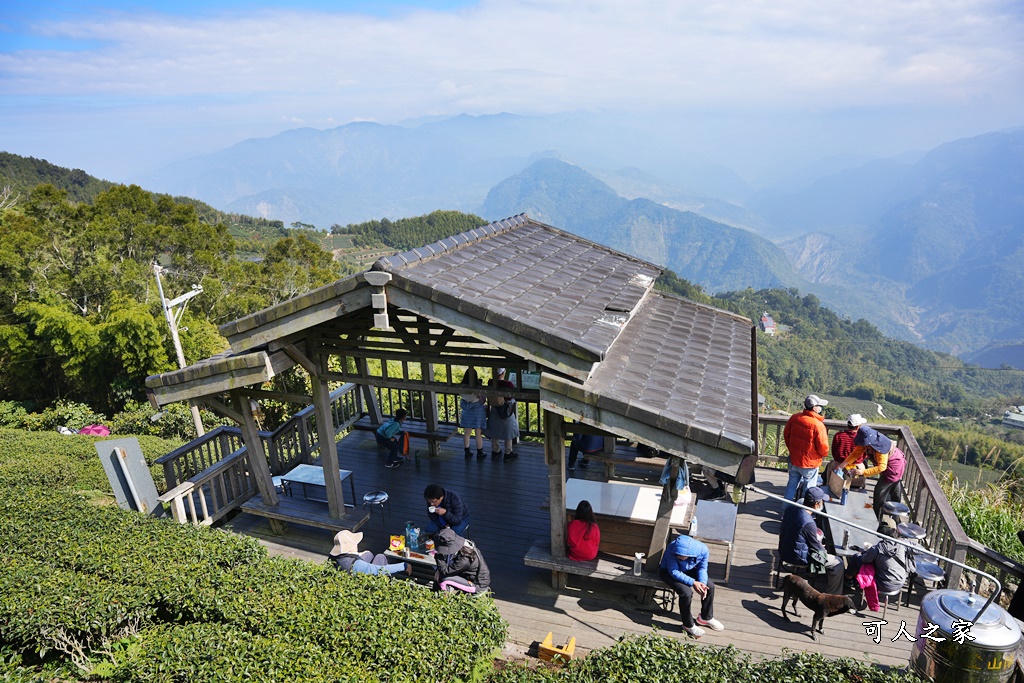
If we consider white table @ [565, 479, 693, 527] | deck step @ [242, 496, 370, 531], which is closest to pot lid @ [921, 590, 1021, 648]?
white table @ [565, 479, 693, 527]

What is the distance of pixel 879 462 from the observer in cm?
827

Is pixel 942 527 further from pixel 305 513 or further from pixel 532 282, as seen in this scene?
pixel 305 513

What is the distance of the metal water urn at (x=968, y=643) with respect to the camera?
5.05m

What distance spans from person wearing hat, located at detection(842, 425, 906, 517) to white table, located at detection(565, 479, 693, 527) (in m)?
2.38

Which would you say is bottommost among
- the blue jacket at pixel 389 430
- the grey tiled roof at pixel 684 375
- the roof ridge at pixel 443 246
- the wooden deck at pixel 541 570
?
the wooden deck at pixel 541 570

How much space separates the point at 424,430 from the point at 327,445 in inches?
120

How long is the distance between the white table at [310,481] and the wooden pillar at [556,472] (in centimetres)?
335

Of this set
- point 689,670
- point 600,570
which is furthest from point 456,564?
point 689,670

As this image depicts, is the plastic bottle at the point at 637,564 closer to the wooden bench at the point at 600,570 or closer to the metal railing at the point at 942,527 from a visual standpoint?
the wooden bench at the point at 600,570

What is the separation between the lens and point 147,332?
2550cm

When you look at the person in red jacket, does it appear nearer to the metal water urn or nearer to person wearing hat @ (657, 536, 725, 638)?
person wearing hat @ (657, 536, 725, 638)

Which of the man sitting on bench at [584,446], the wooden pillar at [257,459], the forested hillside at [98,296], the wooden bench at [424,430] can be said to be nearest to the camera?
the wooden pillar at [257,459]

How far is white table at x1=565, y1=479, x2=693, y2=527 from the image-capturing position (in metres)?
7.63

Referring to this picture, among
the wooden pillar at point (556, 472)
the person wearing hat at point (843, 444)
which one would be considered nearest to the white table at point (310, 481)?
the wooden pillar at point (556, 472)
